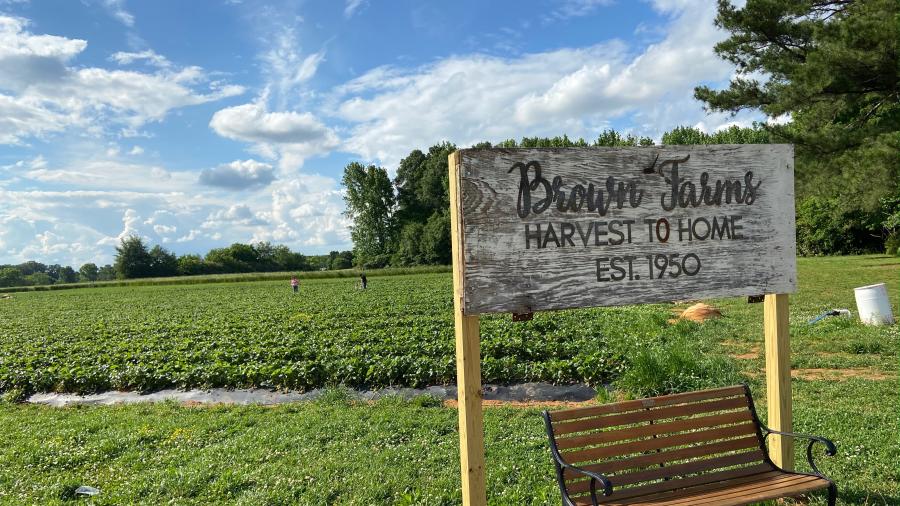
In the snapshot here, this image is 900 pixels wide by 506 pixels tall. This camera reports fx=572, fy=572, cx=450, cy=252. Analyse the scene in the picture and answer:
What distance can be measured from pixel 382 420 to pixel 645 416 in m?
3.71

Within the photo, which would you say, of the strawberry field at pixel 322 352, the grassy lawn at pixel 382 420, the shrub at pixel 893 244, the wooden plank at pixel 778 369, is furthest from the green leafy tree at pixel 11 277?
the wooden plank at pixel 778 369

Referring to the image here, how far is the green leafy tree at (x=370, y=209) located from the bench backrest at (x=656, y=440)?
67341 millimetres

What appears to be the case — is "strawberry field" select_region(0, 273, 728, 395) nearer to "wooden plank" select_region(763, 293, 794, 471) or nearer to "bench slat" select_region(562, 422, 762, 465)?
"wooden plank" select_region(763, 293, 794, 471)

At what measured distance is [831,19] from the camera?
18.3m

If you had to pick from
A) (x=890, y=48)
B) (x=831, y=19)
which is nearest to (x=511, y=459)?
(x=890, y=48)

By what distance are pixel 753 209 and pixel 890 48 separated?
1586 centimetres

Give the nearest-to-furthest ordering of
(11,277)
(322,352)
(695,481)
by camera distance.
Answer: (695,481), (322,352), (11,277)

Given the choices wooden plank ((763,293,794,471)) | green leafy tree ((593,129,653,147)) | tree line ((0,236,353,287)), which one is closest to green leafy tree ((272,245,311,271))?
tree line ((0,236,353,287))

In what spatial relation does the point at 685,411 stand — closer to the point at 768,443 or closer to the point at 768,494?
the point at 768,494

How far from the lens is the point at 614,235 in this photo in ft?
12.5

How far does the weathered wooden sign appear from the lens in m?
3.51

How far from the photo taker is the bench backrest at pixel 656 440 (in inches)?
139

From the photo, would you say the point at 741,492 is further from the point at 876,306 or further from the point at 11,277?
the point at 11,277

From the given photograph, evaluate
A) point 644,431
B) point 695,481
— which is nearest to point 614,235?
point 644,431
